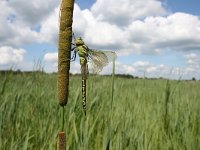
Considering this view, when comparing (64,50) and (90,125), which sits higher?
(64,50)

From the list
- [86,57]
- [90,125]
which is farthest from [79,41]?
[90,125]

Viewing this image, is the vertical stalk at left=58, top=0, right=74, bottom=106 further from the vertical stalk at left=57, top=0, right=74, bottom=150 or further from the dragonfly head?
the dragonfly head

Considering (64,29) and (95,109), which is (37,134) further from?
(64,29)

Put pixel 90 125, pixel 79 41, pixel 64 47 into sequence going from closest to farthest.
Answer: pixel 64 47
pixel 79 41
pixel 90 125

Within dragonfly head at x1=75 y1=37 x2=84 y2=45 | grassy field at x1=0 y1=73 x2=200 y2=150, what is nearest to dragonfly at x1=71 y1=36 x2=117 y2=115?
dragonfly head at x1=75 y1=37 x2=84 y2=45

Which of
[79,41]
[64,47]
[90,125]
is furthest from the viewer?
[90,125]

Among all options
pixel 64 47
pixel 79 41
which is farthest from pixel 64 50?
pixel 79 41

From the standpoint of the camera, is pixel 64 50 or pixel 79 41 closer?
Result: pixel 64 50

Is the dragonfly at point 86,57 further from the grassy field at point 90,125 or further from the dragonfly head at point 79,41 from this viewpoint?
the grassy field at point 90,125

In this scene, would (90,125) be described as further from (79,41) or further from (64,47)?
(64,47)

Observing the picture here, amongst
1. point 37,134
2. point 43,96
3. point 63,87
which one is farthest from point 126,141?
point 43,96

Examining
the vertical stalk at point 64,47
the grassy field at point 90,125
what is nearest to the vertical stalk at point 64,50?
the vertical stalk at point 64,47
